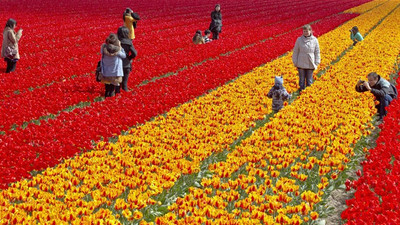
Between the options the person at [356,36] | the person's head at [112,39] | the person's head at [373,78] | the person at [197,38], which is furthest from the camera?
the person at [197,38]

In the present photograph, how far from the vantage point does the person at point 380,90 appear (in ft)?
34.5

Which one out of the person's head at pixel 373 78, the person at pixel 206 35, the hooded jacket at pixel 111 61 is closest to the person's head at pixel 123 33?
the hooded jacket at pixel 111 61

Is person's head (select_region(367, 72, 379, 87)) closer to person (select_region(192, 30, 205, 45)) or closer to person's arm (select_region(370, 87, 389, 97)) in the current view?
person's arm (select_region(370, 87, 389, 97))

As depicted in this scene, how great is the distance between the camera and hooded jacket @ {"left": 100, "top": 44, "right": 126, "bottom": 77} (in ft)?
38.8

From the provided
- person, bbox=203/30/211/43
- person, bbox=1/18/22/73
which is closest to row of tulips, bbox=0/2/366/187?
person, bbox=1/18/22/73

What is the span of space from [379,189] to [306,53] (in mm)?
7093

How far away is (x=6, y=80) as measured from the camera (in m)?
13.4

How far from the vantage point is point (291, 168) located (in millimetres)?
6855

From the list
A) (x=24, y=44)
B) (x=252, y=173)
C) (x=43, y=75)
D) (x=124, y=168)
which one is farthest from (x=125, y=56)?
(x=24, y=44)

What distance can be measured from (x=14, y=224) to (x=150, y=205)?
1.74 m

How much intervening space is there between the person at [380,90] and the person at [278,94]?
180 cm

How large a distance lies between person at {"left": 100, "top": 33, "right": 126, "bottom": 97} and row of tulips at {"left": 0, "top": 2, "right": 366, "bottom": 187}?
Answer: 572 millimetres

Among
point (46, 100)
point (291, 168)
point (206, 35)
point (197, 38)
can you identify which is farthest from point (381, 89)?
point (206, 35)

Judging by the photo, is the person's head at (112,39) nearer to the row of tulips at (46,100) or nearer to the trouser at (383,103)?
the row of tulips at (46,100)
